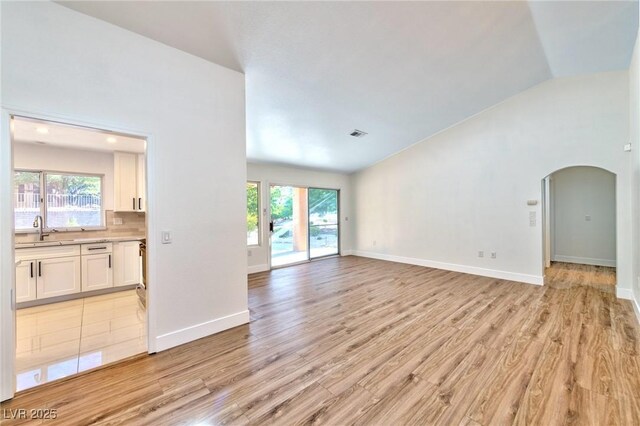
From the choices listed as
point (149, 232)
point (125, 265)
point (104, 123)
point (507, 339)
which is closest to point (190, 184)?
point (149, 232)

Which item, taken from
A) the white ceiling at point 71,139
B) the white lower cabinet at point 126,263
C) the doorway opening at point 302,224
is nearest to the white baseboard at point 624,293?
the doorway opening at point 302,224

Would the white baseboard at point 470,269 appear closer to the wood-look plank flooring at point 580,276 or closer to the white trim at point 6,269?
the wood-look plank flooring at point 580,276

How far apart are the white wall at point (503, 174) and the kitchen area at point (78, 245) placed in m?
5.59

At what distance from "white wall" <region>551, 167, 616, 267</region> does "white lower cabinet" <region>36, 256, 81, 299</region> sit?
10080 mm

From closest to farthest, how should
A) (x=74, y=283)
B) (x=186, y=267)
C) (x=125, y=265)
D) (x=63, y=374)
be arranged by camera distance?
(x=63, y=374)
(x=186, y=267)
(x=74, y=283)
(x=125, y=265)

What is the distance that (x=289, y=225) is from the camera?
7.07 metres

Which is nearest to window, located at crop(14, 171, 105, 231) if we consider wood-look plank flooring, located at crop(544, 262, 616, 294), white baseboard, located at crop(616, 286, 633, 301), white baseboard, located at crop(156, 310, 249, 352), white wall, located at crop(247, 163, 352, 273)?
white wall, located at crop(247, 163, 352, 273)

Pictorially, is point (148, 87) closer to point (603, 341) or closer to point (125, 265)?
point (125, 265)

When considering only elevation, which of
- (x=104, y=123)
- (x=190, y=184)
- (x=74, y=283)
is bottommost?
(x=74, y=283)

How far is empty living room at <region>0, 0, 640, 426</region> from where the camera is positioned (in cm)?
192

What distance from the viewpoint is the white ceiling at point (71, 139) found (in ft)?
11.8

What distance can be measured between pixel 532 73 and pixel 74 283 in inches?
314

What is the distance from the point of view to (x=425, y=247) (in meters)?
6.26

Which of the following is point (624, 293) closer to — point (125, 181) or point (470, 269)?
point (470, 269)
